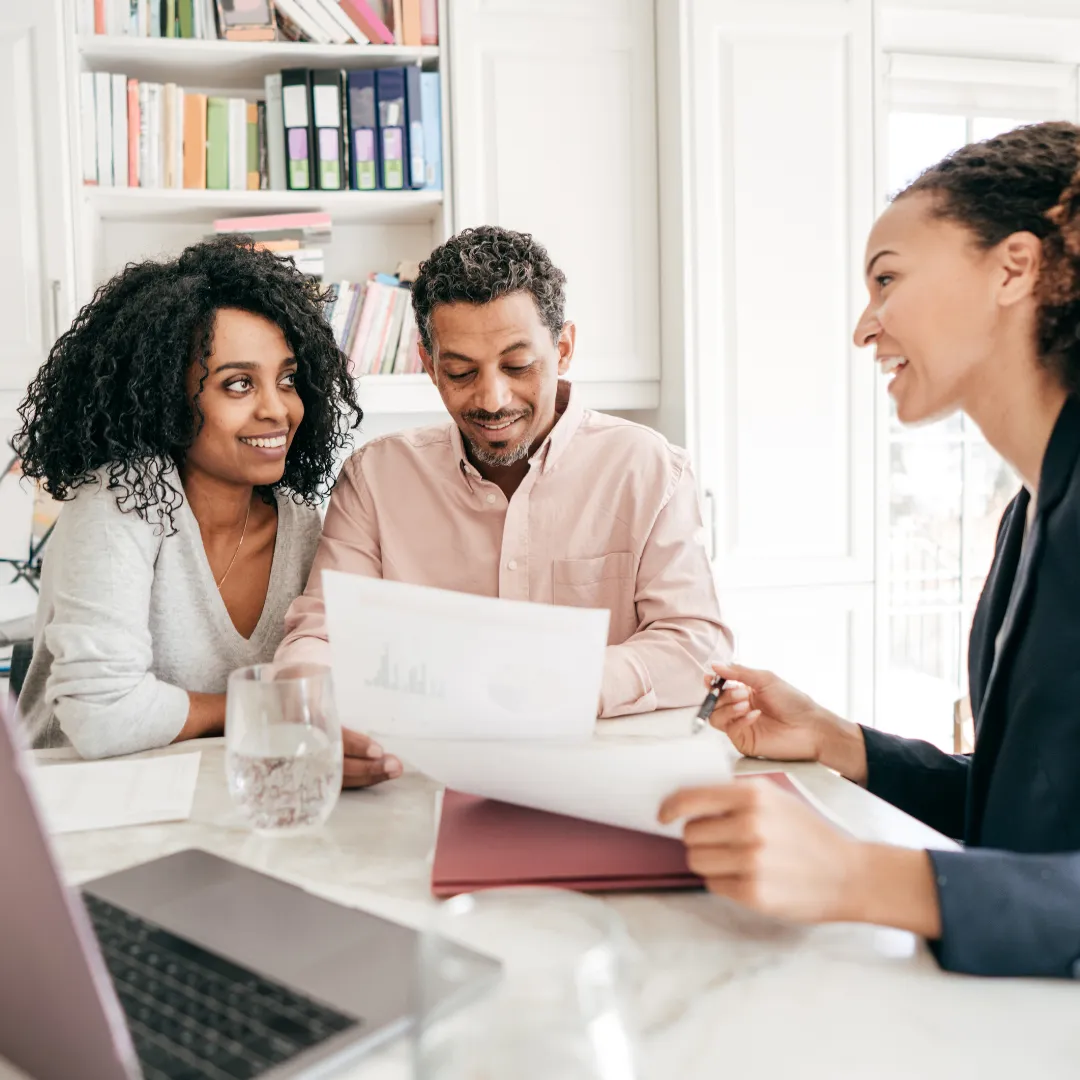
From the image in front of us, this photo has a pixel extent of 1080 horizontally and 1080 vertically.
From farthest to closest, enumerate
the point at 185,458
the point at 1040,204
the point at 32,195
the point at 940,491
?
1. the point at 940,491
2. the point at 32,195
3. the point at 185,458
4. the point at 1040,204

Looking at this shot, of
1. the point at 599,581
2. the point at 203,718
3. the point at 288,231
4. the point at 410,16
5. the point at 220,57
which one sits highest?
the point at 410,16

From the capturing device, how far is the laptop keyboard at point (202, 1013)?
53 centimetres

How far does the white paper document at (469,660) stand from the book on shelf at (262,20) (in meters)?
2.27

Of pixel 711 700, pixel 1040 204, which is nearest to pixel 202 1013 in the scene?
pixel 711 700

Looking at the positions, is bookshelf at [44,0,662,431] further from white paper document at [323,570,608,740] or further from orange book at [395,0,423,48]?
white paper document at [323,570,608,740]

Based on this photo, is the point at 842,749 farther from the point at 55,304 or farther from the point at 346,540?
the point at 55,304

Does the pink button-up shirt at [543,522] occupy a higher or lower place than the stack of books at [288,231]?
lower

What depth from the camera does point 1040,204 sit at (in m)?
1.02

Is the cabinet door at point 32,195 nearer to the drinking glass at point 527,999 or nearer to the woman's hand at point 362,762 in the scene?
the woman's hand at point 362,762

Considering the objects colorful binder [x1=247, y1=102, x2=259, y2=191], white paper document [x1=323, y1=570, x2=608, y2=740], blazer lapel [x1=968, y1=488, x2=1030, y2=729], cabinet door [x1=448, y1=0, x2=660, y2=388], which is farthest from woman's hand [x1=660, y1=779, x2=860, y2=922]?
colorful binder [x1=247, y1=102, x2=259, y2=191]

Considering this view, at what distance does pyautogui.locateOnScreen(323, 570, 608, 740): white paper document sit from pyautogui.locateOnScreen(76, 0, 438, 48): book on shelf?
2266mm

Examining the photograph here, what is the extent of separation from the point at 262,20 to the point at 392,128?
1.32ft

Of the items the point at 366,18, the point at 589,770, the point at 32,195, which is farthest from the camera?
the point at 366,18

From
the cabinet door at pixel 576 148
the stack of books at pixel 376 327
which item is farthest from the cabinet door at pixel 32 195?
the cabinet door at pixel 576 148
